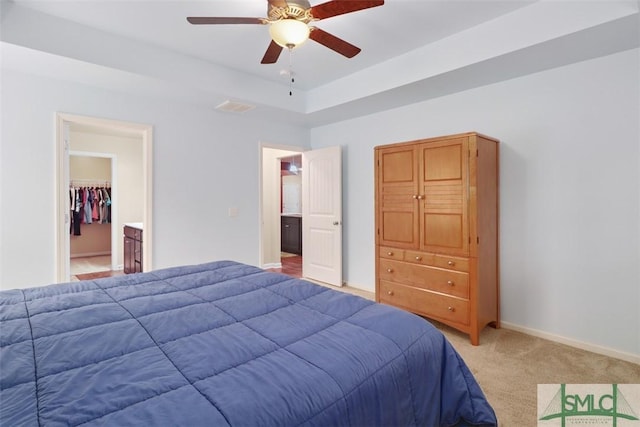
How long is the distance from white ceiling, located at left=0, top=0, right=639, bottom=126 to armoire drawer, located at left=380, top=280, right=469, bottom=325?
204cm

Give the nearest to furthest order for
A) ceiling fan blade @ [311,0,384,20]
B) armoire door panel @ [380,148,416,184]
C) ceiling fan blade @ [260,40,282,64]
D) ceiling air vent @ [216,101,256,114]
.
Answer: ceiling fan blade @ [311,0,384,20]
ceiling fan blade @ [260,40,282,64]
armoire door panel @ [380,148,416,184]
ceiling air vent @ [216,101,256,114]

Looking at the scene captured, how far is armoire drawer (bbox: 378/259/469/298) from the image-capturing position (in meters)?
2.89

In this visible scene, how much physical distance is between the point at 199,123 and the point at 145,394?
3562 mm

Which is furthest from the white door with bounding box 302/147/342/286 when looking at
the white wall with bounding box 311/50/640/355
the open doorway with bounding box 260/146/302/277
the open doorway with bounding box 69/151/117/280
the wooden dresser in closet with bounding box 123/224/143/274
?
the open doorway with bounding box 69/151/117/280

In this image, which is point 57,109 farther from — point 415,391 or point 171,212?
point 415,391

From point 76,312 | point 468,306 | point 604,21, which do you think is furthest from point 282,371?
point 604,21

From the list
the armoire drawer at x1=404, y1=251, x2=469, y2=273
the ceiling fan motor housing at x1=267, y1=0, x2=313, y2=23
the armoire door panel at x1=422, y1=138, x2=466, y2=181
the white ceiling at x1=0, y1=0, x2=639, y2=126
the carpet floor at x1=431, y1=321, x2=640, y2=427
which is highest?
the white ceiling at x1=0, y1=0, x2=639, y2=126

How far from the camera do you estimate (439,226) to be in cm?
305

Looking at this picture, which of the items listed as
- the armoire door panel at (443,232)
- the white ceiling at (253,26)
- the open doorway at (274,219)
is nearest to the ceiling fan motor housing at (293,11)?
the white ceiling at (253,26)

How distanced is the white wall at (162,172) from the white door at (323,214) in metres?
0.55

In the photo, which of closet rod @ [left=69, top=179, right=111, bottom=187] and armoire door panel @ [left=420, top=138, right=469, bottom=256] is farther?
closet rod @ [left=69, top=179, right=111, bottom=187]

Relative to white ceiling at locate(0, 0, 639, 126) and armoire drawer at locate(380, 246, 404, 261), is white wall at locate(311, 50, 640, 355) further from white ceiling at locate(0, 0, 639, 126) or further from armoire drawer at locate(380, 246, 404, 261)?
armoire drawer at locate(380, 246, 404, 261)

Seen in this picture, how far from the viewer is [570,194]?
276cm

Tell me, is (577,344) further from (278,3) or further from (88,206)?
(88,206)
